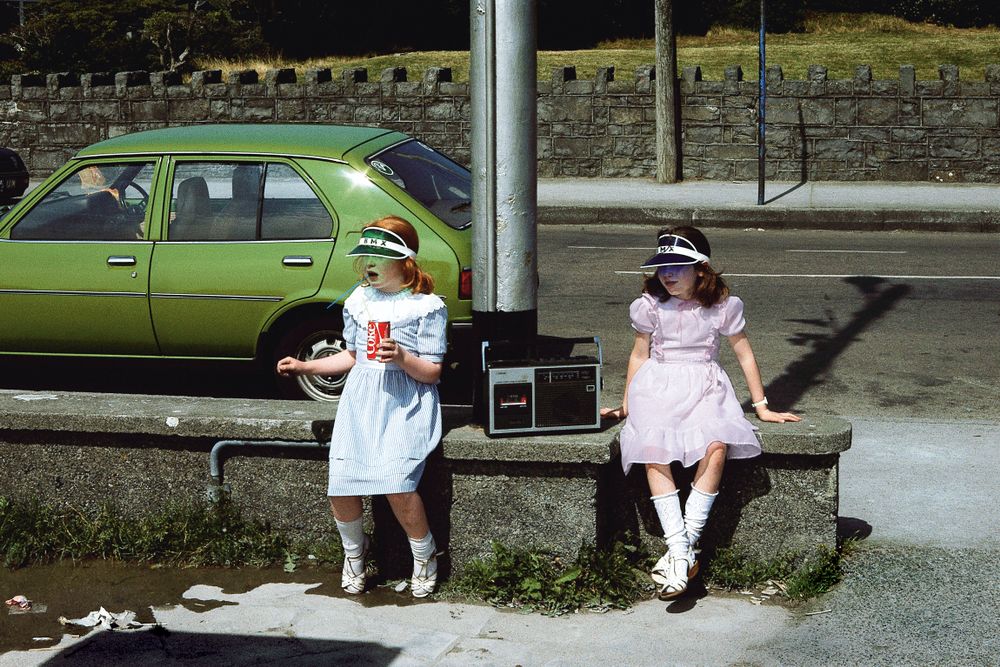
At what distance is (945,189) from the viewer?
19938mm

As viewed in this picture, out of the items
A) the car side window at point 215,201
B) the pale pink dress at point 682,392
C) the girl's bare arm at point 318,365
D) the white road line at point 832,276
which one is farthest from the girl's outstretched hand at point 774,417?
the white road line at point 832,276

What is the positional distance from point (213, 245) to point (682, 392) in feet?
11.2

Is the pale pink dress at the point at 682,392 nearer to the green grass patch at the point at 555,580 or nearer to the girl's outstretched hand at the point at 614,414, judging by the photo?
the girl's outstretched hand at the point at 614,414

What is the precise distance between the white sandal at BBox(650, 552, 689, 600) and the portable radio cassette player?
60 cm

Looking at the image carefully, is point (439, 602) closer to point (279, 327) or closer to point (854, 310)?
point (279, 327)

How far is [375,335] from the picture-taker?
505 cm

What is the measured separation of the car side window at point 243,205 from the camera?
24.6 ft

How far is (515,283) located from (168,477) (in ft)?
5.46

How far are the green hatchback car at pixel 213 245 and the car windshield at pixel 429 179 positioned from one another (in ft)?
0.06

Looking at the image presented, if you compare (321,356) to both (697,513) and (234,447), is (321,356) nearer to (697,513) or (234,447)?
(234,447)

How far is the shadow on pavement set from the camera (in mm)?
4512

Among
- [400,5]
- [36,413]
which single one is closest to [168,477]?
[36,413]

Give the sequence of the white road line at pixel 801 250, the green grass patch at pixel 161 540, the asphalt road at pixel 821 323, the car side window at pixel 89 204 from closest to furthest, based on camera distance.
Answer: the green grass patch at pixel 161 540 < the car side window at pixel 89 204 < the asphalt road at pixel 821 323 < the white road line at pixel 801 250

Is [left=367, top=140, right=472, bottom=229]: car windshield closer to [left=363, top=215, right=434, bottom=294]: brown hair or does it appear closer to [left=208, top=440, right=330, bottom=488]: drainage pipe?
[left=363, top=215, right=434, bottom=294]: brown hair
